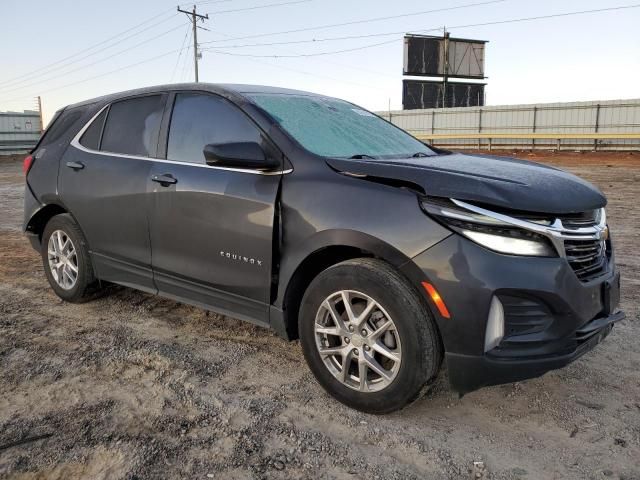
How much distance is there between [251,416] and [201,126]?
1.88 metres

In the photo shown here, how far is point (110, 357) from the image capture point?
3.61m

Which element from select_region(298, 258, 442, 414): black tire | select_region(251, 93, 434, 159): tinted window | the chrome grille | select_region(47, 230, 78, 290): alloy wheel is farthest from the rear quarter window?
the chrome grille

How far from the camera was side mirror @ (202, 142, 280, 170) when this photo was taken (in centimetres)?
309

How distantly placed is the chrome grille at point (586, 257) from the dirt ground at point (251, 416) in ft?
2.51

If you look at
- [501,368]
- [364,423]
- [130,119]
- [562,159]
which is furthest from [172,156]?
[562,159]

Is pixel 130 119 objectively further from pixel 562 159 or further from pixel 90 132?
pixel 562 159

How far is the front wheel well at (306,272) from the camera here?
9.86ft

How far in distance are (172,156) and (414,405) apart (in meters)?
2.21

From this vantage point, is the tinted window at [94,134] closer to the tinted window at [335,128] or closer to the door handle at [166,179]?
the door handle at [166,179]

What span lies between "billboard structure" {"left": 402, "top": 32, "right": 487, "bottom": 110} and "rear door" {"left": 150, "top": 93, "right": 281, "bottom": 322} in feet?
134

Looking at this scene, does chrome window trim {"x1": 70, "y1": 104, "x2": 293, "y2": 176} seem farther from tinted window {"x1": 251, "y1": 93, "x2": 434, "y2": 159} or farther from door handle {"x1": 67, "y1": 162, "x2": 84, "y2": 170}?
tinted window {"x1": 251, "y1": 93, "x2": 434, "y2": 159}

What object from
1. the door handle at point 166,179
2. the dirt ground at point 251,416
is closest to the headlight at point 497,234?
the dirt ground at point 251,416

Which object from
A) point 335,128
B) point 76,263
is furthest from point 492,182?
point 76,263

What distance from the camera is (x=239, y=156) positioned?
3098 mm
